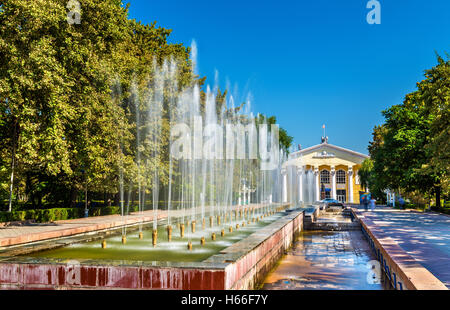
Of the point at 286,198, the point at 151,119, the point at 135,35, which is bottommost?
the point at 286,198

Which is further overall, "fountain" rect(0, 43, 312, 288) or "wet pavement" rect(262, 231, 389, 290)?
"wet pavement" rect(262, 231, 389, 290)

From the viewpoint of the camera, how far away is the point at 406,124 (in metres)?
29.5

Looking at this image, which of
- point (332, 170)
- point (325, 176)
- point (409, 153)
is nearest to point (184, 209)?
point (409, 153)

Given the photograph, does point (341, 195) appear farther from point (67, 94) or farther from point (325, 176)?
point (67, 94)

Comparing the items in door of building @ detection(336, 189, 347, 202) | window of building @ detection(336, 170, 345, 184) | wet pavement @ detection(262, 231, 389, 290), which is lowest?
wet pavement @ detection(262, 231, 389, 290)

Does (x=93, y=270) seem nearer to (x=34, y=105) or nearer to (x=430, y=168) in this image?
(x=34, y=105)

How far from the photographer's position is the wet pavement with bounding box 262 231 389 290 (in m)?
7.03

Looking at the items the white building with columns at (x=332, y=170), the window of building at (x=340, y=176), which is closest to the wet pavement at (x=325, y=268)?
the white building with columns at (x=332, y=170)

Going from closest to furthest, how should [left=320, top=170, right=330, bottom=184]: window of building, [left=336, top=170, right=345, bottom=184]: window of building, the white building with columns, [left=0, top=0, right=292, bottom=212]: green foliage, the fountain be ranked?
the fountain < [left=0, top=0, right=292, bottom=212]: green foliage < the white building with columns < [left=336, top=170, right=345, bottom=184]: window of building < [left=320, top=170, right=330, bottom=184]: window of building

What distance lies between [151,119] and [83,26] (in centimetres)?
743

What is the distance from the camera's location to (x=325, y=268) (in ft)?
27.8

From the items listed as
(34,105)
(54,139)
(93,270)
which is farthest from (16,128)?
(93,270)

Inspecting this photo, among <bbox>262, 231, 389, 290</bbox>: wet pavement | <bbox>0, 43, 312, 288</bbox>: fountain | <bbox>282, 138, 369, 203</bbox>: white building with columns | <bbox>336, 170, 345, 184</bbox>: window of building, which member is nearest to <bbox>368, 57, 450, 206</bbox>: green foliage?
<bbox>0, 43, 312, 288</bbox>: fountain

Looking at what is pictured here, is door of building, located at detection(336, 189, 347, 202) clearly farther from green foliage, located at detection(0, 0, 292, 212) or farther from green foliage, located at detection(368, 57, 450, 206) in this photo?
green foliage, located at detection(0, 0, 292, 212)
